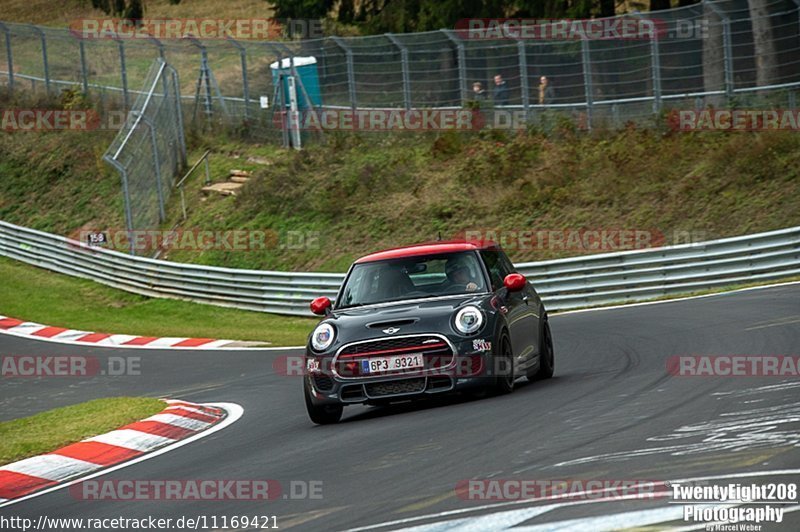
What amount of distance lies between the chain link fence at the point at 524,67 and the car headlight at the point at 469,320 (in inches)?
642

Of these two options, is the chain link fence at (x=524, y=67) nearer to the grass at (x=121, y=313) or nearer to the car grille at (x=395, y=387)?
the grass at (x=121, y=313)

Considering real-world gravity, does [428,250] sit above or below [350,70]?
below

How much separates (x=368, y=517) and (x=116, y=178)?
32540 millimetres

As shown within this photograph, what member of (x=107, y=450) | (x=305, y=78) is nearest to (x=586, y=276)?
(x=107, y=450)

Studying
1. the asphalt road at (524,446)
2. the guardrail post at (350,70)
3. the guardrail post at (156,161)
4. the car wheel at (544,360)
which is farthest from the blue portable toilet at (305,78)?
the car wheel at (544,360)

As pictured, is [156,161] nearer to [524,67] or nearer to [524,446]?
[524,67]

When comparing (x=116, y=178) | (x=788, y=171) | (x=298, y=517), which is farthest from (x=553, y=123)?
(x=298, y=517)

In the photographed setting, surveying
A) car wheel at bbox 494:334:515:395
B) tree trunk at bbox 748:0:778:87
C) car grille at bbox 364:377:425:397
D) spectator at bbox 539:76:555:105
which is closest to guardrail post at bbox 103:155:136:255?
spectator at bbox 539:76:555:105

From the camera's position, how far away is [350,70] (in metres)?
33.1

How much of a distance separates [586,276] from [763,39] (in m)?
6.33

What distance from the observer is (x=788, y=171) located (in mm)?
24922

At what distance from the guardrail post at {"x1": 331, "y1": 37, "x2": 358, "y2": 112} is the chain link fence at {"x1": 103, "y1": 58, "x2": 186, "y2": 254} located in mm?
4595

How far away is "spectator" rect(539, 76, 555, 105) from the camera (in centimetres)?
2931

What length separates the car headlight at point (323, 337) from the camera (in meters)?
11.0
